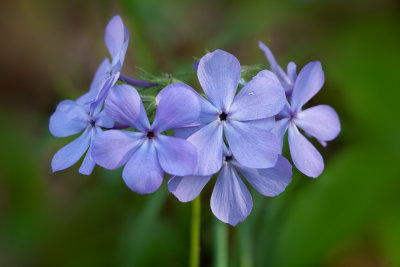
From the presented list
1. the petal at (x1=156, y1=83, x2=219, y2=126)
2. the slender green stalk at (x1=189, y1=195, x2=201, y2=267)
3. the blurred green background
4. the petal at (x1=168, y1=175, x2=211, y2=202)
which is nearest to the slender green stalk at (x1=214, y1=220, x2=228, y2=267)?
the blurred green background

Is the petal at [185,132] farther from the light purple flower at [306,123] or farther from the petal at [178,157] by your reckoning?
the light purple flower at [306,123]

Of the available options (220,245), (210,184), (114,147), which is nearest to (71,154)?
(114,147)

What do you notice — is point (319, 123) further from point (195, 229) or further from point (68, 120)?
point (68, 120)

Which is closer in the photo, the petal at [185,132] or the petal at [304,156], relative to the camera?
the petal at [185,132]

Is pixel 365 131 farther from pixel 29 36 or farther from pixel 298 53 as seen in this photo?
pixel 29 36

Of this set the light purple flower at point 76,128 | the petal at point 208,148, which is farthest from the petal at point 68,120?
the petal at point 208,148

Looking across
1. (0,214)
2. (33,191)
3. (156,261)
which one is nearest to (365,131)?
(156,261)

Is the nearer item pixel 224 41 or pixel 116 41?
pixel 116 41
